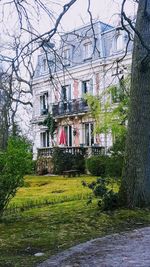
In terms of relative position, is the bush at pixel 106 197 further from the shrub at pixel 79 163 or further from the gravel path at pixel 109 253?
the shrub at pixel 79 163

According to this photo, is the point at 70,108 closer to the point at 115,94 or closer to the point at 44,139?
the point at 44,139

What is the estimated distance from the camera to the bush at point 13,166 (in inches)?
307

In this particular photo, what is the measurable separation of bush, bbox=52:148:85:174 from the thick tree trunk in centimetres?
1829

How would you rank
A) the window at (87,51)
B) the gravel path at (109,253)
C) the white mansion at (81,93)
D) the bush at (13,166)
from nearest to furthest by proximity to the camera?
the gravel path at (109,253) → the bush at (13,166) → the white mansion at (81,93) → the window at (87,51)

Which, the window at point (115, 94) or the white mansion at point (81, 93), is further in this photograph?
the white mansion at point (81, 93)

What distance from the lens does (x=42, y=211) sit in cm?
971

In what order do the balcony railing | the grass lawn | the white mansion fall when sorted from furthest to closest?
the white mansion → the balcony railing → the grass lawn

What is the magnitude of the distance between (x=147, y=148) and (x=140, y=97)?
41.8 inches

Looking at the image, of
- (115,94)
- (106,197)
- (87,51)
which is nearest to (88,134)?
(87,51)

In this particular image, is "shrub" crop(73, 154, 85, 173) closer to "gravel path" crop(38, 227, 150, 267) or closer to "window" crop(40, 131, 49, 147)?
"window" crop(40, 131, 49, 147)

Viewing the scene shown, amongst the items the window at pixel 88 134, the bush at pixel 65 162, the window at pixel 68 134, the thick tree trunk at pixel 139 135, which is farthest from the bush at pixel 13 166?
the window at pixel 68 134

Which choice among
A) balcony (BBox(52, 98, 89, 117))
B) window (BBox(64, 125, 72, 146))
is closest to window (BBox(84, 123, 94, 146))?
balcony (BBox(52, 98, 89, 117))

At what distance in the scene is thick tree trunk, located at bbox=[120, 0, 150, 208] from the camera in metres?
9.00

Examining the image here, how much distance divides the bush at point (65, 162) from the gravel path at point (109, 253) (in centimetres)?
2038
